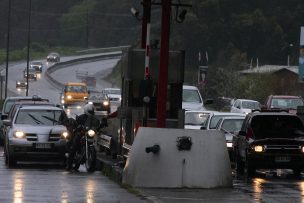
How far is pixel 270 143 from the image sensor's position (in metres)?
23.5

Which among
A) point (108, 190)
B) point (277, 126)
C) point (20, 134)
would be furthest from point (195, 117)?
point (108, 190)

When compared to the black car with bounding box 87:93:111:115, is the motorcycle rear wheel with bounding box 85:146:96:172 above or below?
below

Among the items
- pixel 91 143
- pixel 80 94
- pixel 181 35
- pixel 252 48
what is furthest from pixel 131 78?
pixel 252 48

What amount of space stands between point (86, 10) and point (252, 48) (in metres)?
53.5

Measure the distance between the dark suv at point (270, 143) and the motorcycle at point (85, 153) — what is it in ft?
12.0

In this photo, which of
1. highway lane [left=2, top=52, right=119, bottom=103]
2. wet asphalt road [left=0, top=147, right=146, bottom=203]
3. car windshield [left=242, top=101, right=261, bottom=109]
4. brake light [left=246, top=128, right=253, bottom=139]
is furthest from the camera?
highway lane [left=2, top=52, right=119, bottom=103]

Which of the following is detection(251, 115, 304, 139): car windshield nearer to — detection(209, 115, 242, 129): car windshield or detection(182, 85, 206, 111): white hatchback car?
detection(209, 115, 242, 129): car windshield

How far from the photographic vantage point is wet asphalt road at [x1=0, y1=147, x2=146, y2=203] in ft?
55.3

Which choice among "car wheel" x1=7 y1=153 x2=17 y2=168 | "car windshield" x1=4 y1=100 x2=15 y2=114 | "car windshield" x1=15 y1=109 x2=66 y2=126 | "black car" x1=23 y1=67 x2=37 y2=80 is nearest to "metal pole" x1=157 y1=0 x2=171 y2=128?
"car wheel" x1=7 y1=153 x2=17 y2=168

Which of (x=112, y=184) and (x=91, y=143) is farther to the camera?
(x=91, y=143)

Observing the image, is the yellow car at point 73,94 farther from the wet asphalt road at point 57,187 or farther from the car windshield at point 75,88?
the wet asphalt road at point 57,187

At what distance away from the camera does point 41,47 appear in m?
163

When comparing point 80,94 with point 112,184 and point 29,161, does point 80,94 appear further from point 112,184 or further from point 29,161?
point 112,184

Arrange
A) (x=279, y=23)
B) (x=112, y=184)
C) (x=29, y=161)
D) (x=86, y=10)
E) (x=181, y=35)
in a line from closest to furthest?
(x=112, y=184)
(x=29, y=161)
(x=181, y=35)
(x=279, y=23)
(x=86, y=10)
